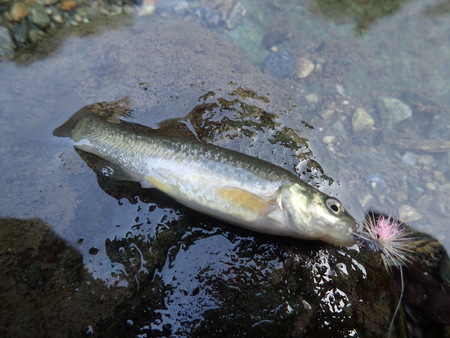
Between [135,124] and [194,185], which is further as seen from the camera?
[135,124]

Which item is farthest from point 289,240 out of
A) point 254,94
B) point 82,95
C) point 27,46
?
point 27,46

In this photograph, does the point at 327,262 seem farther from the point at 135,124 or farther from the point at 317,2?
the point at 317,2

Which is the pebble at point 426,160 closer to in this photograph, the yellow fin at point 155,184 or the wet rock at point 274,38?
the wet rock at point 274,38

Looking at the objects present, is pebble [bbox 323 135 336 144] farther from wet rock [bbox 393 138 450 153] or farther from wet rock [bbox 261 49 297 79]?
wet rock [bbox 261 49 297 79]

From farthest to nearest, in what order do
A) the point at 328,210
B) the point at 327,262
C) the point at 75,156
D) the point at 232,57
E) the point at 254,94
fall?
the point at 232,57, the point at 254,94, the point at 75,156, the point at 327,262, the point at 328,210

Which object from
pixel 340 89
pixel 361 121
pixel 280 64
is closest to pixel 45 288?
pixel 280 64

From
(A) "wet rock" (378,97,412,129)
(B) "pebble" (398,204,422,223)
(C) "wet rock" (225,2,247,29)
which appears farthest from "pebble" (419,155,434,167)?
(C) "wet rock" (225,2,247,29)
